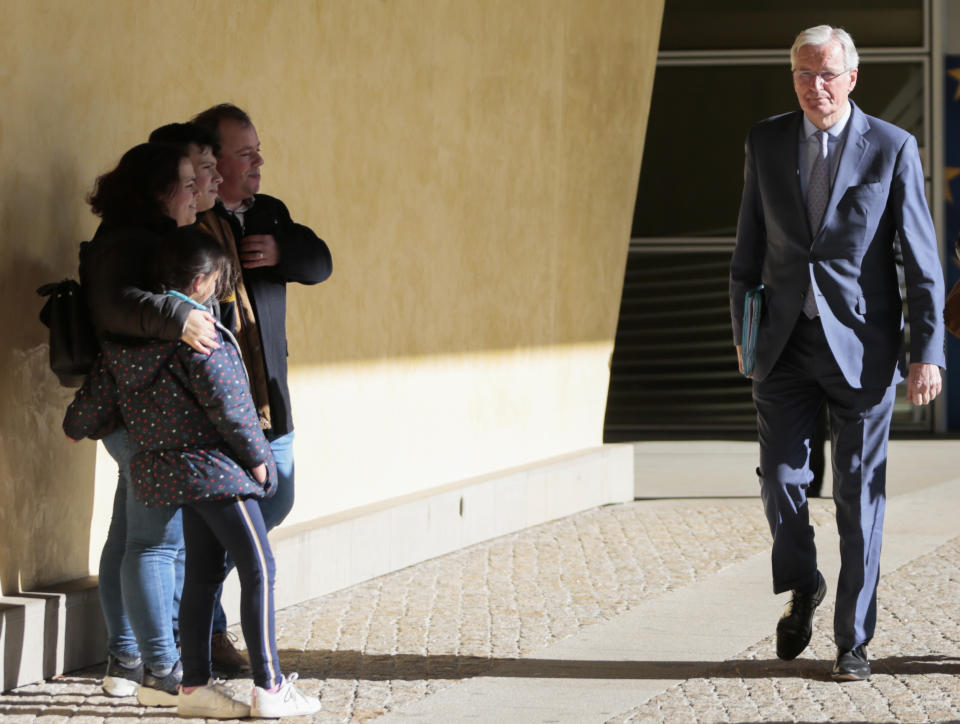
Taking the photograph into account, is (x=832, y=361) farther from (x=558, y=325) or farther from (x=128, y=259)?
→ (x=558, y=325)

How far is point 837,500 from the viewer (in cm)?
472

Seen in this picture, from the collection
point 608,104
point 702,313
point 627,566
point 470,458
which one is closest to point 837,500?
point 627,566

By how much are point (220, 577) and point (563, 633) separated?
1.58 meters

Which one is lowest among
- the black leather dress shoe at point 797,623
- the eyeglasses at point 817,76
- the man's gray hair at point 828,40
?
the black leather dress shoe at point 797,623

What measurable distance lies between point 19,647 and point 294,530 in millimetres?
1599

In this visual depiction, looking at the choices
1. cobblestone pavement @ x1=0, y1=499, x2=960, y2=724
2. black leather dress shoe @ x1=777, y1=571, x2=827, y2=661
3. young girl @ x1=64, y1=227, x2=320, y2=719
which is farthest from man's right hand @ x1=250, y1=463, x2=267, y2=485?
black leather dress shoe @ x1=777, y1=571, x2=827, y2=661

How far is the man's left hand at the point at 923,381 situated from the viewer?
4531mm

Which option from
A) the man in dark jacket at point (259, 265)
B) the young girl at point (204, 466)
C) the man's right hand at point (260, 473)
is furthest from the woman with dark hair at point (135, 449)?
the man's right hand at point (260, 473)

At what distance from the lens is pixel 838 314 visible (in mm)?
4586

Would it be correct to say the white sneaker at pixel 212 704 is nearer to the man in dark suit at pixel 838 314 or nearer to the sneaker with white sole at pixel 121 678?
the sneaker with white sole at pixel 121 678

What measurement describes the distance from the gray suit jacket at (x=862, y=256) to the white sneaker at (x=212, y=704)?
1881 millimetres

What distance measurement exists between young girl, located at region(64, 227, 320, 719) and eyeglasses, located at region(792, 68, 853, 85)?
1796 mm

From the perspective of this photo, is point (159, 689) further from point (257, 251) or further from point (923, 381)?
point (923, 381)

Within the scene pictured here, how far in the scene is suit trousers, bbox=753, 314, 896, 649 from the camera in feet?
15.2
